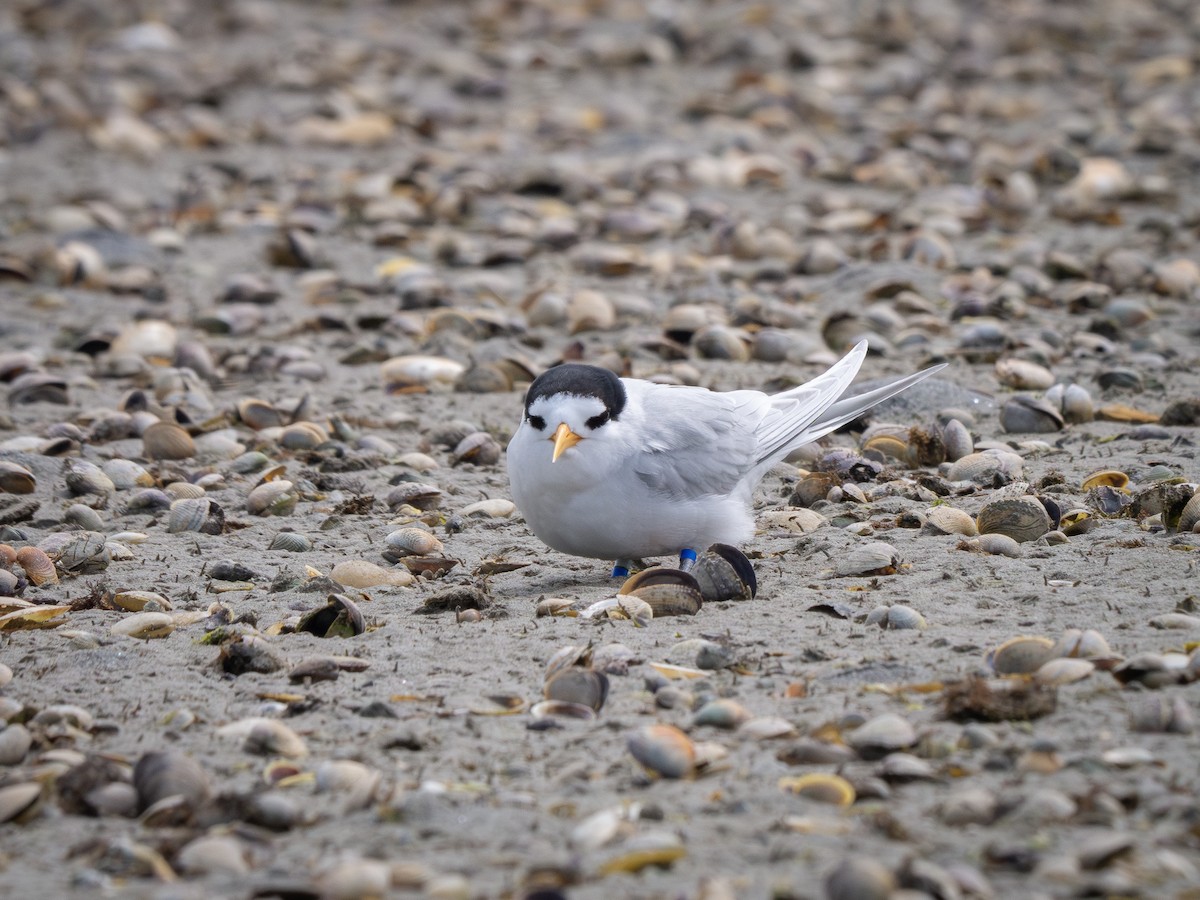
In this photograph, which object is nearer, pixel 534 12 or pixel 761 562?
pixel 761 562

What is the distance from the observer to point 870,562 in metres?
4.29

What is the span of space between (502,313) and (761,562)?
3114 millimetres

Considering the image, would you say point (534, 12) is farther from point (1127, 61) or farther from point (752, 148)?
point (1127, 61)

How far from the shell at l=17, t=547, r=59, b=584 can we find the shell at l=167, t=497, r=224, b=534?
1.63 feet

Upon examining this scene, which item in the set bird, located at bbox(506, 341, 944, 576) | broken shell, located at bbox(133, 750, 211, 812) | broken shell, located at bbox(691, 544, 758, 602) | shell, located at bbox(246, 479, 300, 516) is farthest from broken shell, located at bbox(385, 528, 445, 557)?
broken shell, located at bbox(133, 750, 211, 812)

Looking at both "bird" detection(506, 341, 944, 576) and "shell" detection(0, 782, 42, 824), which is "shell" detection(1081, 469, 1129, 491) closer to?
"bird" detection(506, 341, 944, 576)

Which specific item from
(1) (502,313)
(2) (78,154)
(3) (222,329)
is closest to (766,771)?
(1) (502,313)

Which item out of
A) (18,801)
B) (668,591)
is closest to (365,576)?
(668,591)

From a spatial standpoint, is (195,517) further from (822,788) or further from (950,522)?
(822,788)

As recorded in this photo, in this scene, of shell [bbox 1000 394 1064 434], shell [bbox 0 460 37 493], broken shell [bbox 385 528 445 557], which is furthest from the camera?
shell [bbox 1000 394 1064 434]

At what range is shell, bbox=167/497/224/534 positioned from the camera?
16.3 feet

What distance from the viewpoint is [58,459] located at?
5531 millimetres

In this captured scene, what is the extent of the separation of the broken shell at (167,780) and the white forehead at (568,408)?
5.12 ft

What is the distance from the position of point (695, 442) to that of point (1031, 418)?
1.73 m
